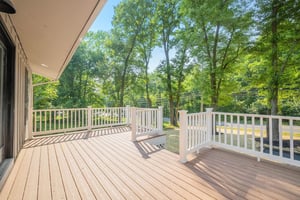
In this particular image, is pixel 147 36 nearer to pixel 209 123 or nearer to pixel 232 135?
pixel 209 123

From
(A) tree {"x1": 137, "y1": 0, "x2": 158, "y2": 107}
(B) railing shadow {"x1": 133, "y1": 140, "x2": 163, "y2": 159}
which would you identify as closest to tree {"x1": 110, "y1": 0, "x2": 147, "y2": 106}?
(A) tree {"x1": 137, "y1": 0, "x2": 158, "y2": 107}

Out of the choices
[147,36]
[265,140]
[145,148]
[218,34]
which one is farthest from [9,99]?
[147,36]

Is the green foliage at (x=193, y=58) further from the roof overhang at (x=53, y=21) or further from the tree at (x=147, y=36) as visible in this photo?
the roof overhang at (x=53, y=21)

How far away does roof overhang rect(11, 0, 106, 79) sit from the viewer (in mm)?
1922

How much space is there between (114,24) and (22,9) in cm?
970

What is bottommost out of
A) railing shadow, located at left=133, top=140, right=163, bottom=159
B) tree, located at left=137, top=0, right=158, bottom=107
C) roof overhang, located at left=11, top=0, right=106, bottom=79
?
railing shadow, located at left=133, top=140, right=163, bottom=159

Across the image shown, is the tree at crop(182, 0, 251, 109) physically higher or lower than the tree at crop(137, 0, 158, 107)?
lower

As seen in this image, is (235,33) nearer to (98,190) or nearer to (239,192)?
(239,192)

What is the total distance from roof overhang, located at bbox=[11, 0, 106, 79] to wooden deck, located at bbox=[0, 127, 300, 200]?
2352 millimetres

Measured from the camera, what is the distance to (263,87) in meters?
5.75

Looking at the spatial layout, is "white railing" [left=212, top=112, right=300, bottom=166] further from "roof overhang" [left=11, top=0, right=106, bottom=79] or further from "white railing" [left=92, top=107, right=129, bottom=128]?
"white railing" [left=92, top=107, right=129, bottom=128]

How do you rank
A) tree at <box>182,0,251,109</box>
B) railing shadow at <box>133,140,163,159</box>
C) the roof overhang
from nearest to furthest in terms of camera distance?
1. the roof overhang
2. railing shadow at <box>133,140,163,159</box>
3. tree at <box>182,0,251,109</box>

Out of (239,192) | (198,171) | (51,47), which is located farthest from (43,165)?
(239,192)

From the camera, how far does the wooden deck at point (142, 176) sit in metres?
2.06
